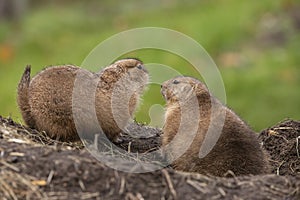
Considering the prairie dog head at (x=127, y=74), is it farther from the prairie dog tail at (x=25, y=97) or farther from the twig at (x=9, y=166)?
the twig at (x=9, y=166)

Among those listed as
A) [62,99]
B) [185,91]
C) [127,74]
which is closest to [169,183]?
[62,99]

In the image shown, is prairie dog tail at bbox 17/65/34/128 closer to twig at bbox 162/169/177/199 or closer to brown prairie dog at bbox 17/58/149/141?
brown prairie dog at bbox 17/58/149/141

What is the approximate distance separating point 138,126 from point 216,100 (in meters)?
A: 1.29

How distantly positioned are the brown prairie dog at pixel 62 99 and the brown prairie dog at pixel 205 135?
18.3 inches

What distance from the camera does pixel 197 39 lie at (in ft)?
54.1

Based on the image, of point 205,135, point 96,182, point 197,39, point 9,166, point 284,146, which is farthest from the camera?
point 197,39

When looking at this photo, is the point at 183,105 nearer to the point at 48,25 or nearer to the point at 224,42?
the point at 224,42

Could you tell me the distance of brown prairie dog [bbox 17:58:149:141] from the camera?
6609 millimetres

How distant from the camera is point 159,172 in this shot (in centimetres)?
551

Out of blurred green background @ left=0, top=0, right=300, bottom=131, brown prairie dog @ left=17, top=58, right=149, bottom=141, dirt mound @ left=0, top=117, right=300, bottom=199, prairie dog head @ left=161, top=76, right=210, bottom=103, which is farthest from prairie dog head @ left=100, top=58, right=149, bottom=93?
blurred green background @ left=0, top=0, right=300, bottom=131

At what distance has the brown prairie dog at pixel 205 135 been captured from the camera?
20.9 feet

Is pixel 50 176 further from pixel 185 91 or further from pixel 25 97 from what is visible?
pixel 185 91

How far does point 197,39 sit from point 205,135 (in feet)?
33.4

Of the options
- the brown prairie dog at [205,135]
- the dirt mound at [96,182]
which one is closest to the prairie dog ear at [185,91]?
the brown prairie dog at [205,135]
